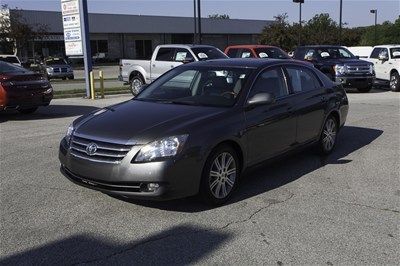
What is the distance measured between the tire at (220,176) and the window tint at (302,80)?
1817 millimetres

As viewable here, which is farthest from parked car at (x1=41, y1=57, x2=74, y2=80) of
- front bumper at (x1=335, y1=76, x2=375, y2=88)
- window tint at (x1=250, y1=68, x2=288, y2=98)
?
window tint at (x1=250, y1=68, x2=288, y2=98)

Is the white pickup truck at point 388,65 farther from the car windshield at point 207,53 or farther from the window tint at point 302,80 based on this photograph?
the window tint at point 302,80

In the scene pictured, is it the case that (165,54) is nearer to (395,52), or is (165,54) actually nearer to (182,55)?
(182,55)

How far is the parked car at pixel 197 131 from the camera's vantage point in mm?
4809

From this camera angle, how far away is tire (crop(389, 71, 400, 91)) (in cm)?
1931

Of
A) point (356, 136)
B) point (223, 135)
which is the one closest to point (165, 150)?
point (223, 135)

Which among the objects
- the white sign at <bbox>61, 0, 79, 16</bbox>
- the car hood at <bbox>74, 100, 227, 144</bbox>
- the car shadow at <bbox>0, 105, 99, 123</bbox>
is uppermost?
the white sign at <bbox>61, 0, 79, 16</bbox>

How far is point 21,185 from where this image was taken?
20.0ft

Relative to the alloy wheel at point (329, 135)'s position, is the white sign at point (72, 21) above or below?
above

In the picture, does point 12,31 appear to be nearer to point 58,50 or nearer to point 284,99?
point 58,50

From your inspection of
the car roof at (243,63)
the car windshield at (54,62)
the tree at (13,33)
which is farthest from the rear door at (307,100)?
the tree at (13,33)

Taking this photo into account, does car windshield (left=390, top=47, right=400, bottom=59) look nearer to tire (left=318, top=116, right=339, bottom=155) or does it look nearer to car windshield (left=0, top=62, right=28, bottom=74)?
tire (left=318, top=116, right=339, bottom=155)

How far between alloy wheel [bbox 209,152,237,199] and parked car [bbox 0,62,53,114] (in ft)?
25.1

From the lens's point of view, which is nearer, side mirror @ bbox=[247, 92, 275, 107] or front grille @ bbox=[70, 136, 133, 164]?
front grille @ bbox=[70, 136, 133, 164]
